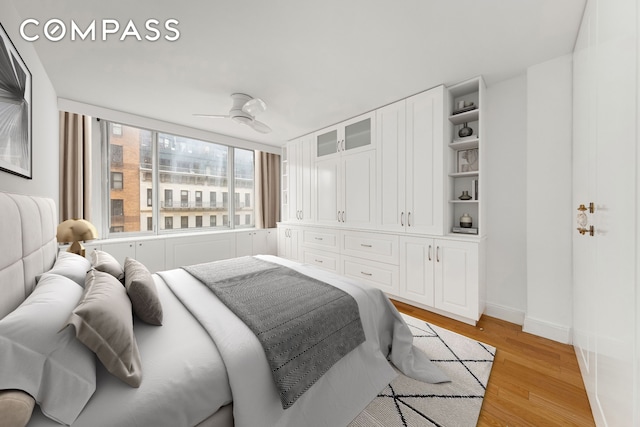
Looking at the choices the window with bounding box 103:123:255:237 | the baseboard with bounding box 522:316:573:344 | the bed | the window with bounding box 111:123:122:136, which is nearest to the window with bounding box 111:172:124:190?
the window with bounding box 103:123:255:237

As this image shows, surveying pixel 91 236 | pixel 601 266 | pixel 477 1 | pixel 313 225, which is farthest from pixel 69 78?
pixel 601 266

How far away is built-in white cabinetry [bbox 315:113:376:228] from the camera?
3.46 metres

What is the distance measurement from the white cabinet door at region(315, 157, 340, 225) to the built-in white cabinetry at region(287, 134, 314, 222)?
0.62ft

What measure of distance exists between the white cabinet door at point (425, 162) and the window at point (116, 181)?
163 inches

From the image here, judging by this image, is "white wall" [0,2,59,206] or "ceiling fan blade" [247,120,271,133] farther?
"ceiling fan blade" [247,120,271,133]

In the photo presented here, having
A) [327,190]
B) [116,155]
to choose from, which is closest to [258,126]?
[327,190]

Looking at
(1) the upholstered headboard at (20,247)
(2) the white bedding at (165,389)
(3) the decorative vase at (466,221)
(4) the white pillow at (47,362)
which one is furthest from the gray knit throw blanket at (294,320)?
(3) the decorative vase at (466,221)

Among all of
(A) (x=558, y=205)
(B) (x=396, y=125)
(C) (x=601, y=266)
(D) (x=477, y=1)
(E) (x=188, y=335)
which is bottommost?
(E) (x=188, y=335)

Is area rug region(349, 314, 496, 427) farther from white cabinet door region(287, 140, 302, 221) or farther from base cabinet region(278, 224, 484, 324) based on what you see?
white cabinet door region(287, 140, 302, 221)

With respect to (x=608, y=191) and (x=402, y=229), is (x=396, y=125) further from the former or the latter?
(x=608, y=191)

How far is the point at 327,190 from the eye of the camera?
4.05 m

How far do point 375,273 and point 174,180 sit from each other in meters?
3.68

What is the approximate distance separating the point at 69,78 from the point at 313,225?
346 centimetres

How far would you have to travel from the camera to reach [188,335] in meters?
1.28
